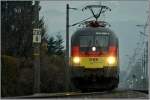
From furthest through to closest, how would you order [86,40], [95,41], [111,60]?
[86,40] < [95,41] < [111,60]

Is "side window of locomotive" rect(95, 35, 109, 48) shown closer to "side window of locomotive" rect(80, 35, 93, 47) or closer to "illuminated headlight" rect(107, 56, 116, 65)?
"side window of locomotive" rect(80, 35, 93, 47)

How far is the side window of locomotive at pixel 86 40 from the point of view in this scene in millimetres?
19250

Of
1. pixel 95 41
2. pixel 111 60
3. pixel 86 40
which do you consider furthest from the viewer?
→ pixel 86 40

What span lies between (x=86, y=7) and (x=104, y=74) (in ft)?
10.5

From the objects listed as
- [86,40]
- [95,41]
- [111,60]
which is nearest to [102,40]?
[95,41]

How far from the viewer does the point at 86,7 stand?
20.7 meters

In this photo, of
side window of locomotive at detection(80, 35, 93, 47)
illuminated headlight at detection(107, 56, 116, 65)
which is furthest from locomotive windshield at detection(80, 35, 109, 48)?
illuminated headlight at detection(107, 56, 116, 65)

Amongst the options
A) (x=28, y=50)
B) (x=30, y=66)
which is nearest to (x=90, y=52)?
(x=30, y=66)

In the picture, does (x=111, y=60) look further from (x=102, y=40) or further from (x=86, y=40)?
(x=86, y=40)

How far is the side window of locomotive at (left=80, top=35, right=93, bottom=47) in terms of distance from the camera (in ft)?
63.2

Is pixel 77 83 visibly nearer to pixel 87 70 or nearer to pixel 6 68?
pixel 87 70

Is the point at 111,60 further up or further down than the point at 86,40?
further down

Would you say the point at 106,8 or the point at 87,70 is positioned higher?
the point at 106,8

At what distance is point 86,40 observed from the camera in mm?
19375
